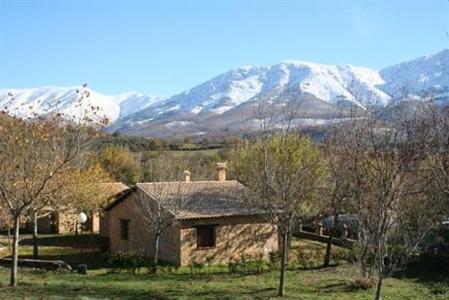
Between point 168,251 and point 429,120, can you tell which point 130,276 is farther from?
point 429,120

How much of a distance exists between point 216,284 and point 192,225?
284 inches

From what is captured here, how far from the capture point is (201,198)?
109 ft

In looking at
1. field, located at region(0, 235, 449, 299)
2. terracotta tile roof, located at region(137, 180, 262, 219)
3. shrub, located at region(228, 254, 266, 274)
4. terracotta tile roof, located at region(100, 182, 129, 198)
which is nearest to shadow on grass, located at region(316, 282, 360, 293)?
field, located at region(0, 235, 449, 299)

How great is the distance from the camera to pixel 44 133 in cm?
2097

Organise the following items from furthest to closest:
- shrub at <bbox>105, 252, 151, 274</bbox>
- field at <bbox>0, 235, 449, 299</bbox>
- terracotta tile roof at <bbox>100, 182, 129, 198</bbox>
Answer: terracotta tile roof at <bbox>100, 182, 129, 198</bbox> → shrub at <bbox>105, 252, 151, 274</bbox> → field at <bbox>0, 235, 449, 299</bbox>

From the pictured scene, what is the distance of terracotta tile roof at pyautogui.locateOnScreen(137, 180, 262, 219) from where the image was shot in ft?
101

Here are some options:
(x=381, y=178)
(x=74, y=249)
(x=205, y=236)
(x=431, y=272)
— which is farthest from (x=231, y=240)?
(x=381, y=178)

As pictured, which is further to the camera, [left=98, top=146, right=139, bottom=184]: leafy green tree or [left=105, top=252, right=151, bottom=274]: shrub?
[left=98, top=146, right=139, bottom=184]: leafy green tree

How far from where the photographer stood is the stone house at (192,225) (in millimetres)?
30109

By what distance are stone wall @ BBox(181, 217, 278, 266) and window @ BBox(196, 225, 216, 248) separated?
0.21 metres

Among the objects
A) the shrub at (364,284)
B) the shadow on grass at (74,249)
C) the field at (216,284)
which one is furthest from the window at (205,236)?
the shrub at (364,284)

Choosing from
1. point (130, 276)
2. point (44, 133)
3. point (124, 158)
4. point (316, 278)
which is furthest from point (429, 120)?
point (124, 158)

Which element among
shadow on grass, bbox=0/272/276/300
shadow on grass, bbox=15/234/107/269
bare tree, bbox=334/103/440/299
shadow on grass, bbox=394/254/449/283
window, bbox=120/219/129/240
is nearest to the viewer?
bare tree, bbox=334/103/440/299

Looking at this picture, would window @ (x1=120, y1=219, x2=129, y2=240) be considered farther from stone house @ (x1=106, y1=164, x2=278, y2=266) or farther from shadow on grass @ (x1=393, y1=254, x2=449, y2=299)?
shadow on grass @ (x1=393, y1=254, x2=449, y2=299)
